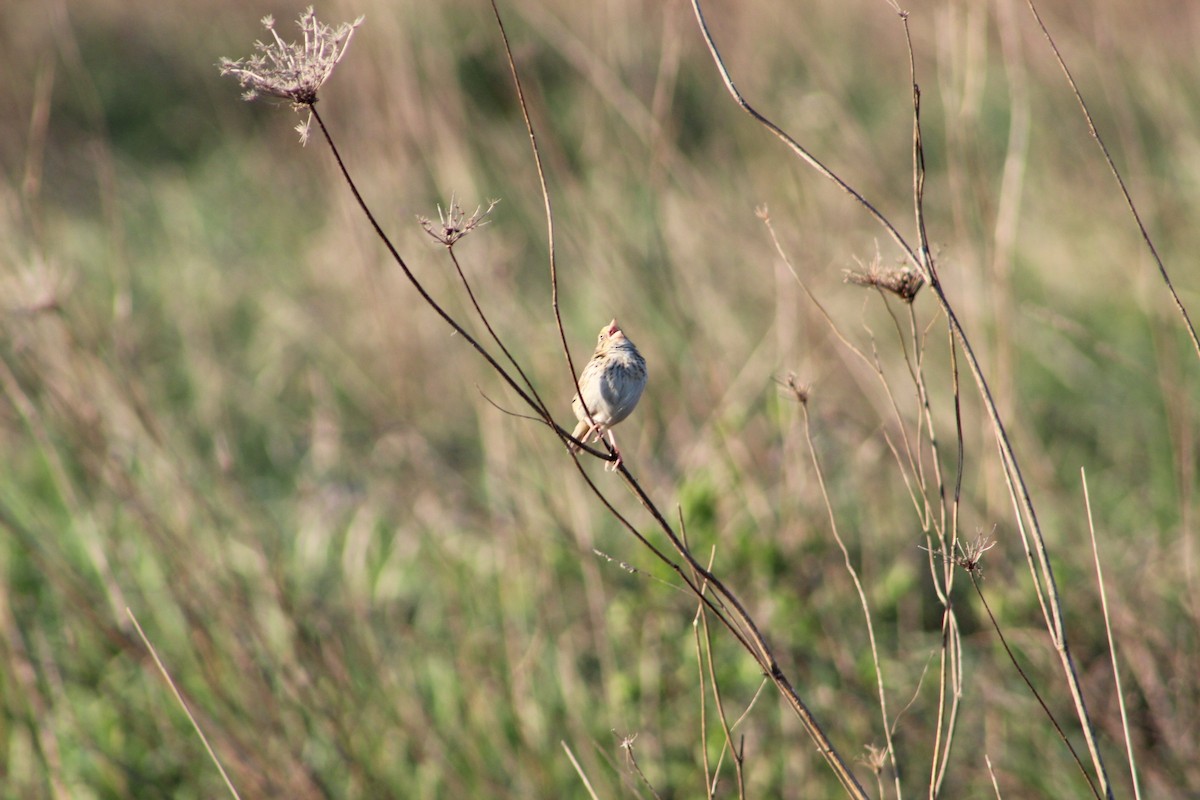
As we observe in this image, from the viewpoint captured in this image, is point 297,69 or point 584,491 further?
point 584,491

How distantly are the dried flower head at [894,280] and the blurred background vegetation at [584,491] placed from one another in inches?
23.4

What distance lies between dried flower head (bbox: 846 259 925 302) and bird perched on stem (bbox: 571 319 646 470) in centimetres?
40

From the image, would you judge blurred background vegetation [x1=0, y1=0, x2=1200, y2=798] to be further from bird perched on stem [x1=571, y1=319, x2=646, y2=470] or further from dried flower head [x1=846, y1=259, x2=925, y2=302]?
dried flower head [x1=846, y1=259, x2=925, y2=302]

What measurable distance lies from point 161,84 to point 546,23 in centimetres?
914

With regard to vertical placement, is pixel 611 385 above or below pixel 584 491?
below

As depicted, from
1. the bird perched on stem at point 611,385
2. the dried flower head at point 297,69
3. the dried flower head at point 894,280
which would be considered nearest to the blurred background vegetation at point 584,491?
the bird perched on stem at point 611,385

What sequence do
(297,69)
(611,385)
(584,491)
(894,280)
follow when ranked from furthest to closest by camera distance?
(584,491), (611,385), (894,280), (297,69)

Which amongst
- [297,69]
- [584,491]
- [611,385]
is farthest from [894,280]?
[584,491]

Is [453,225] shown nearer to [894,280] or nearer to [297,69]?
[297,69]

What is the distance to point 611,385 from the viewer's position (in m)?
1.95

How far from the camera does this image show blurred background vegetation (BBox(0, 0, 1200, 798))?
123 inches

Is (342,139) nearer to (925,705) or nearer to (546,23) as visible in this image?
(546,23)

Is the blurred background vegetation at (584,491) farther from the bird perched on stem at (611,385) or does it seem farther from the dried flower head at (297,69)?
the dried flower head at (297,69)

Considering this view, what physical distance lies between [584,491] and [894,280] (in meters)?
2.20
